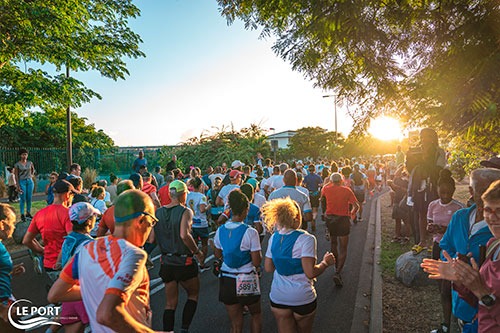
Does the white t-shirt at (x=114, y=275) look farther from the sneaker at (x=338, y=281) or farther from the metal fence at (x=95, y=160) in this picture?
the metal fence at (x=95, y=160)

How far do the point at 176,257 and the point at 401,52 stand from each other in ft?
12.5

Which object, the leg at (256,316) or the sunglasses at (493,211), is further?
the leg at (256,316)

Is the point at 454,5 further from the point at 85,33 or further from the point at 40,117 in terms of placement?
the point at 40,117

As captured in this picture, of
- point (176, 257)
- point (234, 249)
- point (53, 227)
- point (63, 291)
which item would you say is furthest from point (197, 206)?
point (63, 291)

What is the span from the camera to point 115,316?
5.67ft

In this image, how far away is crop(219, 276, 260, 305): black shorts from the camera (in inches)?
145

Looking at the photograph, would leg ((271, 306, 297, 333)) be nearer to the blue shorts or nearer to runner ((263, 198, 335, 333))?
runner ((263, 198, 335, 333))

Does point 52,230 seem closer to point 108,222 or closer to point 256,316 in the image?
point 108,222

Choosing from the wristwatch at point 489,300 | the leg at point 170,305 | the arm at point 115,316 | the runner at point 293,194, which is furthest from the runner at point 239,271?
the runner at point 293,194

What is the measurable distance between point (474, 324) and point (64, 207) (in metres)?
4.46

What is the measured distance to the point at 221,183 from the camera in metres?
10.3

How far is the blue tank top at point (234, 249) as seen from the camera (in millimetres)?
3729

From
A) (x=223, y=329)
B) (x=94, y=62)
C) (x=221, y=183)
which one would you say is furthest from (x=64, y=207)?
(x=94, y=62)

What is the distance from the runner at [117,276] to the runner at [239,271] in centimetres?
169
